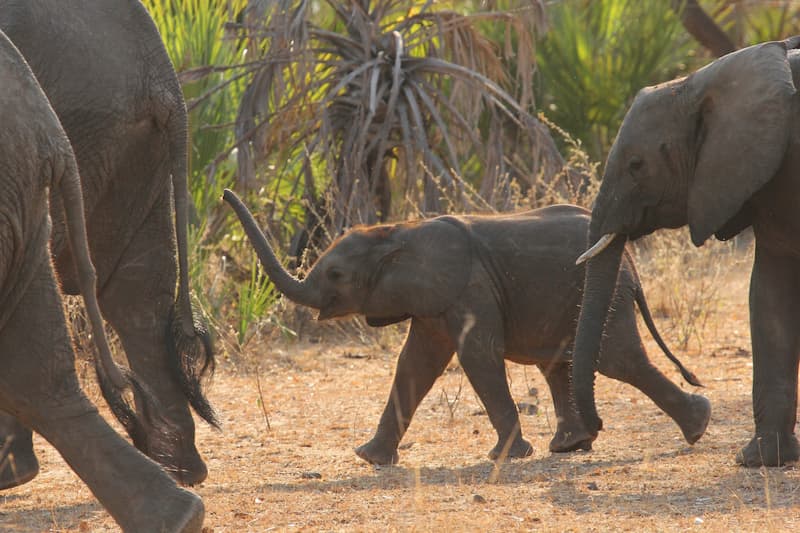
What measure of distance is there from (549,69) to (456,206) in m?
4.91

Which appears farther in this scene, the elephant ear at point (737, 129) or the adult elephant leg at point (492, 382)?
the adult elephant leg at point (492, 382)

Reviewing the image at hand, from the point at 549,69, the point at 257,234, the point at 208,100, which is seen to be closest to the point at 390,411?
the point at 257,234

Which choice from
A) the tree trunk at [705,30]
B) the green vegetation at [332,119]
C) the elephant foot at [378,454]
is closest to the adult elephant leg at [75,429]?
the elephant foot at [378,454]

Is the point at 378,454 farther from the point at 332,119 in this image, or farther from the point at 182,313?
the point at 332,119

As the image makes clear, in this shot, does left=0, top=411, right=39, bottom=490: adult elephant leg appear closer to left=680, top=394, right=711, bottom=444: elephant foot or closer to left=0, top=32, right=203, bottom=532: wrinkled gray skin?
left=0, top=32, right=203, bottom=532: wrinkled gray skin

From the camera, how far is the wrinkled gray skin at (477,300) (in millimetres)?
6438

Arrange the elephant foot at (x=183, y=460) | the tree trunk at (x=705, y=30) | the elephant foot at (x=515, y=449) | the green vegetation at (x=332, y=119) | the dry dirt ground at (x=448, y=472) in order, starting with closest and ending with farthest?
the dry dirt ground at (x=448, y=472)
the elephant foot at (x=183, y=460)
the elephant foot at (x=515, y=449)
the green vegetation at (x=332, y=119)
the tree trunk at (x=705, y=30)

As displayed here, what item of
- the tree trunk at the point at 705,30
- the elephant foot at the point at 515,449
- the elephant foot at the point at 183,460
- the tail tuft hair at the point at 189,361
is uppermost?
the tree trunk at the point at 705,30

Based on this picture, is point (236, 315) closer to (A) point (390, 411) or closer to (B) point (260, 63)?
(B) point (260, 63)

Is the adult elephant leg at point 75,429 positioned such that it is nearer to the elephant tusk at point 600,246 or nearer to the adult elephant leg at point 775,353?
the elephant tusk at point 600,246

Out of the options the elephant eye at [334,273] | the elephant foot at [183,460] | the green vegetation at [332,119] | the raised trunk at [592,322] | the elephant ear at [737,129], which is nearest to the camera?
the elephant ear at [737,129]

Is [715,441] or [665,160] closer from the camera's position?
[665,160]

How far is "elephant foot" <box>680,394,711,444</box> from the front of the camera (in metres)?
6.36

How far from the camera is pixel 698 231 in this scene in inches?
222
